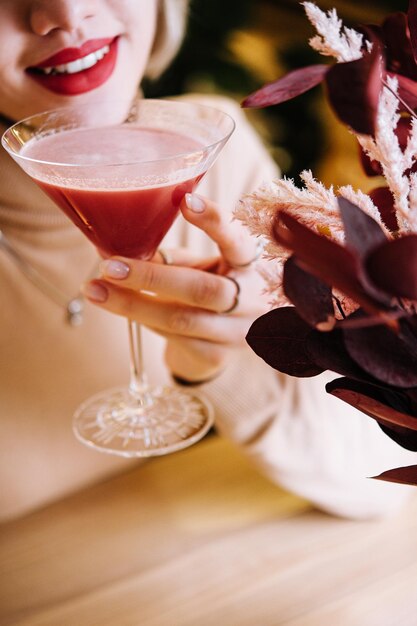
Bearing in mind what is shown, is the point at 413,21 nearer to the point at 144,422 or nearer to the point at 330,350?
the point at 330,350

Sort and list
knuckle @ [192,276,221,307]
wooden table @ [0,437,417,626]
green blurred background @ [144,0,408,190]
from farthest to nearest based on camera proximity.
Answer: green blurred background @ [144,0,408,190], knuckle @ [192,276,221,307], wooden table @ [0,437,417,626]

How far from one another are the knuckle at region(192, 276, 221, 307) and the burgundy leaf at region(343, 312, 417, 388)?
1.75 feet

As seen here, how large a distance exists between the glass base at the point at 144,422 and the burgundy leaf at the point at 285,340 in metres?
0.53

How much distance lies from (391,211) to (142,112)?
60 centimetres

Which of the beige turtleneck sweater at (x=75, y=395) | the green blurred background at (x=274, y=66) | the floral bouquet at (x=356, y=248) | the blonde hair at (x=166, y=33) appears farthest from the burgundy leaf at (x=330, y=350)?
the green blurred background at (x=274, y=66)

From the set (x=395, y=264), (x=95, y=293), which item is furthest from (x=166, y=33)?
(x=395, y=264)

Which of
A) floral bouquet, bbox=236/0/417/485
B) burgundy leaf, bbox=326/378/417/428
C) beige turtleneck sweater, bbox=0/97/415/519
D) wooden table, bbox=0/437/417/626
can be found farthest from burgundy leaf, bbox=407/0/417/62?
beige turtleneck sweater, bbox=0/97/415/519

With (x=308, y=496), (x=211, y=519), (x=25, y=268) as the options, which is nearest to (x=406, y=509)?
(x=308, y=496)

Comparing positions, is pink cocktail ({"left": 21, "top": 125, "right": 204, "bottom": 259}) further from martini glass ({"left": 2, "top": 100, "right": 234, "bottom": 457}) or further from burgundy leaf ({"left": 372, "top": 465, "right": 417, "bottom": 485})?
burgundy leaf ({"left": 372, "top": 465, "right": 417, "bottom": 485})

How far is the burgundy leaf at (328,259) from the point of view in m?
0.34

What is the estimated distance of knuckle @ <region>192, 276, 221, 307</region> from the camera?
0.92 metres

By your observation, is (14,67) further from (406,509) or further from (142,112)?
(406,509)

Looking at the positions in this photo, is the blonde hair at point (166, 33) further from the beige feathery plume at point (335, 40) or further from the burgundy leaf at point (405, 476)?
the burgundy leaf at point (405, 476)

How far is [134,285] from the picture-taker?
2.96 ft
